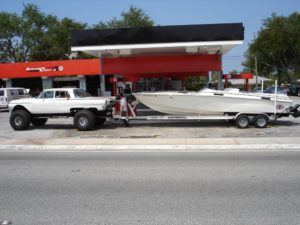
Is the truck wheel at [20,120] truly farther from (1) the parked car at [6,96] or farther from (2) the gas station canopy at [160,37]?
(1) the parked car at [6,96]

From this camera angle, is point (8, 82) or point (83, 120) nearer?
point (83, 120)

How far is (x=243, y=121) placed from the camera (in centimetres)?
1644

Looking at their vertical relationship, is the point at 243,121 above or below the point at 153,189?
above

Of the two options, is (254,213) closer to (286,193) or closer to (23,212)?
(286,193)

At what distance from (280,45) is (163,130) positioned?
53.4 metres

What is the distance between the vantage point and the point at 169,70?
1959 cm

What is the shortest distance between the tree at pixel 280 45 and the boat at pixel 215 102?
50.6m

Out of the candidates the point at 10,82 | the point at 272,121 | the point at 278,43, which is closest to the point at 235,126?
the point at 272,121

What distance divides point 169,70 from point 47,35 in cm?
4854

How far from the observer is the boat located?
16.3m

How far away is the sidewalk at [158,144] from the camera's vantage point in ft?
39.3

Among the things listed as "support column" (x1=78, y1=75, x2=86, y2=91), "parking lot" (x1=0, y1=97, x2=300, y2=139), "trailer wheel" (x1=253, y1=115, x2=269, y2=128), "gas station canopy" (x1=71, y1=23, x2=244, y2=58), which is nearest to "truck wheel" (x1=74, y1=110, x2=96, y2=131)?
"parking lot" (x1=0, y1=97, x2=300, y2=139)

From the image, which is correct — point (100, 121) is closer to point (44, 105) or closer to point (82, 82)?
point (44, 105)

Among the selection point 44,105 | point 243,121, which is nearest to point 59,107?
point 44,105
